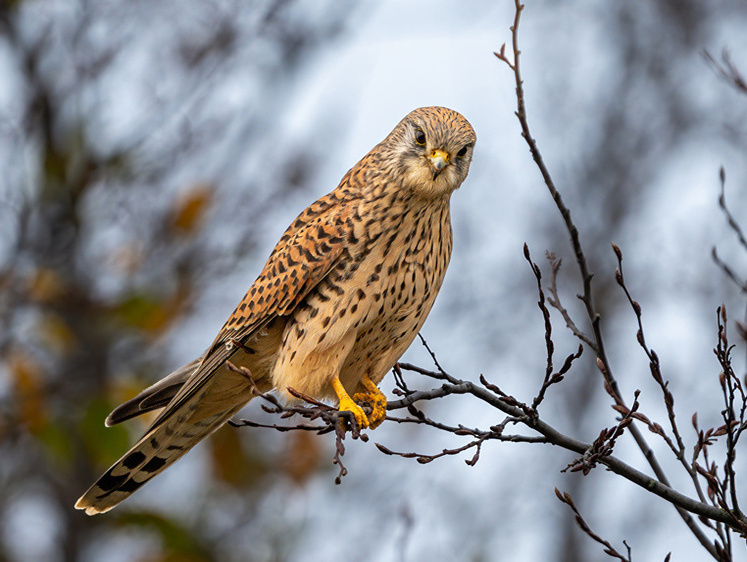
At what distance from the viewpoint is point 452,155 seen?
12.6 feet

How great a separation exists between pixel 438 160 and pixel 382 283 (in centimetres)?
49

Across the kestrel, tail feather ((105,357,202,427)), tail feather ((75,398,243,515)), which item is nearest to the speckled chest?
the kestrel

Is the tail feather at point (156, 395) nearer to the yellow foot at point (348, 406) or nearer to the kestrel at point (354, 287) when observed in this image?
the kestrel at point (354, 287)

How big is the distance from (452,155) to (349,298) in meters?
0.65

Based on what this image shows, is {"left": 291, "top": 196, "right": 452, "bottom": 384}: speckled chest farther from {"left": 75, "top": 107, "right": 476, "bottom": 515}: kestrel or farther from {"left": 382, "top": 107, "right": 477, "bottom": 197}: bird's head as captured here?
{"left": 382, "top": 107, "right": 477, "bottom": 197}: bird's head

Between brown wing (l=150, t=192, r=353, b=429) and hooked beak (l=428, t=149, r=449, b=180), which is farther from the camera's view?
brown wing (l=150, t=192, r=353, b=429)

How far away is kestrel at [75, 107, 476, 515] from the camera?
12.5ft

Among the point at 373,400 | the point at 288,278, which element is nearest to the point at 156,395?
the point at 288,278

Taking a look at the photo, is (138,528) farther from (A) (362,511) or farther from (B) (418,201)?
(B) (418,201)

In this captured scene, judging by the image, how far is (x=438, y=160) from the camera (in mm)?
3756

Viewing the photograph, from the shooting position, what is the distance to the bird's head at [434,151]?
149 inches

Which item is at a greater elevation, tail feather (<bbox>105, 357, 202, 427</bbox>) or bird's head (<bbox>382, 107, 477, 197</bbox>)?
bird's head (<bbox>382, 107, 477, 197</bbox>)

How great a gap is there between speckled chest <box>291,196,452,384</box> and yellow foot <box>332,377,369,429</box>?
0.16 m

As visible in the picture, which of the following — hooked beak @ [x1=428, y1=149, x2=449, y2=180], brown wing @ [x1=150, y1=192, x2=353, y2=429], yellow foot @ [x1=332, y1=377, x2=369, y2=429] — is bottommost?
yellow foot @ [x1=332, y1=377, x2=369, y2=429]
